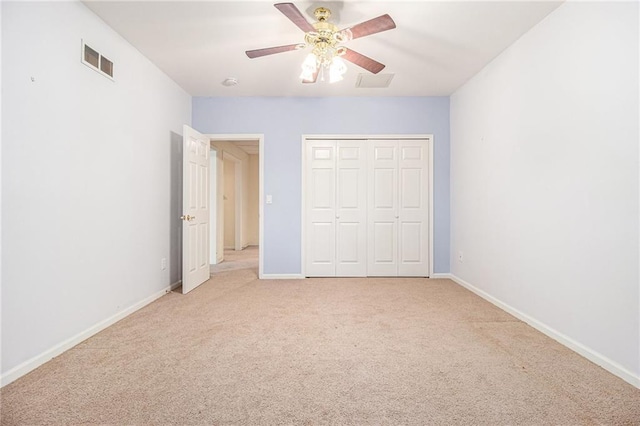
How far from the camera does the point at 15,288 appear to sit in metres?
1.83

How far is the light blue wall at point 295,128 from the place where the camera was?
175 inches

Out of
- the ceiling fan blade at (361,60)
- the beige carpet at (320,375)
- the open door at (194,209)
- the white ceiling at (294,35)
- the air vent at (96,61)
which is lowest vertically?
the beige carpet at (320,375)

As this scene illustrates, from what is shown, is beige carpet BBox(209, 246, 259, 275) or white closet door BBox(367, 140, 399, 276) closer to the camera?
white closet door BBox(367, 140, 399, 276)

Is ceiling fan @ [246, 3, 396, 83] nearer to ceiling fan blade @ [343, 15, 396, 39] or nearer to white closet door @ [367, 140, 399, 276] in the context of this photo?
ceiling fan blade @ [343, 15, 396, 39]

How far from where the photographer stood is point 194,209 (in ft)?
12.5

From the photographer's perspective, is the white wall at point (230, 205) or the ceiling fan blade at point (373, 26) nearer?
the ceiling fan blade at point (373, 26)

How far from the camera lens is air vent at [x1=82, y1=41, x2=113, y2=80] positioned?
2398 mm

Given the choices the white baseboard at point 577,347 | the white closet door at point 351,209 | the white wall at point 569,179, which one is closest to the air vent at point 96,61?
the white closet door at point 351,209

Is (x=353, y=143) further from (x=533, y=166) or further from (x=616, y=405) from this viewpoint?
(x=616, y=405)

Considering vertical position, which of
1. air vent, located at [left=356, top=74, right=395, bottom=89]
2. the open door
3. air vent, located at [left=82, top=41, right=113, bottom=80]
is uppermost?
air vent, located at [left=356, top=74, right=395, bottom=89]

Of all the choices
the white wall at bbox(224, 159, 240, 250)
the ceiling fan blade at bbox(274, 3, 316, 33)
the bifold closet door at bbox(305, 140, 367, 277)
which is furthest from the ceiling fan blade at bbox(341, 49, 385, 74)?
the white wall at bbox(224, 159, 240, 250)

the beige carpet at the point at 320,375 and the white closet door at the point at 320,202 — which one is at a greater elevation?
the white closet door at the point at 320,202

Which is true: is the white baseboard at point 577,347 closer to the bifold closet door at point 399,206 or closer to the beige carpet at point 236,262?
the bifold closet door at point 399,206

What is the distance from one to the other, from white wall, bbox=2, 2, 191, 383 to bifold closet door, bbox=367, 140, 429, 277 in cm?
283
